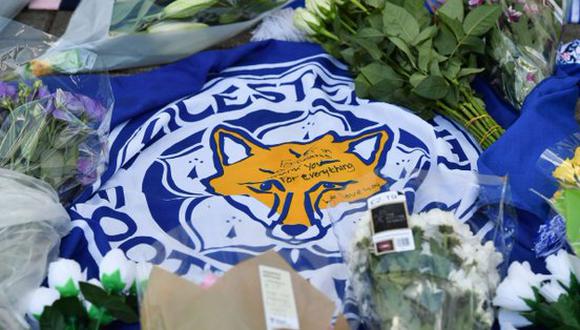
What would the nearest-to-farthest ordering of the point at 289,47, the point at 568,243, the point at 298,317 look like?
1. the point at 298,317
2. the point at 568,243
3. the point at 289,47

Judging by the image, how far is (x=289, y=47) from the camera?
2.66 meters

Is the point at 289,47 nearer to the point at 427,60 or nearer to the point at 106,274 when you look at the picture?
the point at 427,60

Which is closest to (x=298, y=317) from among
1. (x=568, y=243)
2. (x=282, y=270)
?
(x=282, y=270)

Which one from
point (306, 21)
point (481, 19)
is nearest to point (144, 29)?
point (306, 21)

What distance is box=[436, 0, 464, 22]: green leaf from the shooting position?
2.31 metres

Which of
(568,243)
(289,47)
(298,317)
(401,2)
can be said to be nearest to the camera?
(298,317)

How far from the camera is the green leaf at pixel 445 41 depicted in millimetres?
2311

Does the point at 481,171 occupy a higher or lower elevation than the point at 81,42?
lower

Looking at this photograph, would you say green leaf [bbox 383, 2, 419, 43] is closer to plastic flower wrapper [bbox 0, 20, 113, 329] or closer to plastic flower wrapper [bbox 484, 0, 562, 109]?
plastic flower wrapper [bbox 484, 0, 562, 109]

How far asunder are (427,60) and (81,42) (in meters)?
1.10

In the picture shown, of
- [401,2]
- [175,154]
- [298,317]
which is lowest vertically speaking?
[175,154]

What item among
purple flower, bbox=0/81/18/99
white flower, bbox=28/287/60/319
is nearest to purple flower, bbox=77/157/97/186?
purple flower, bbox=0/81/18/99

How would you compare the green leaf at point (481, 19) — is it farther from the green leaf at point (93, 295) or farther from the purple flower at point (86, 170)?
the green leaf at point (93, 295)

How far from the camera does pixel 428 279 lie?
1448mm
